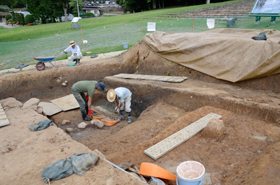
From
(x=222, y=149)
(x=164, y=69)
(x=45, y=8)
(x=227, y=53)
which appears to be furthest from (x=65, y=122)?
(x=45, y=8)

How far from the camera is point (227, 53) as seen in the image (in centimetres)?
592

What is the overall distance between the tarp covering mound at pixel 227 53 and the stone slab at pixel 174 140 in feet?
7.36

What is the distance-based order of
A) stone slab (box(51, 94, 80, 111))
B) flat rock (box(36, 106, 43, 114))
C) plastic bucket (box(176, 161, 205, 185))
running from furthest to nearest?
stone slab (box(51, 94, 80, 111)), flat rock (box(36, 106, 43, 114)), plastic bucket (box(176, 161, 205, 185))

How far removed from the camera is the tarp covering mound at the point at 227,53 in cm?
514

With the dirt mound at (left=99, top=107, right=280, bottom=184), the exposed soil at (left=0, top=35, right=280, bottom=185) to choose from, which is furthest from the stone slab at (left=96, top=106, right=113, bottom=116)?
the dirt mound at (left=99, top=107, right=280, bottom=184)

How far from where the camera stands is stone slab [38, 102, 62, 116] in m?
6.91

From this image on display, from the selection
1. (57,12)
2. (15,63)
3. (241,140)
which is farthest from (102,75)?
(57,12)

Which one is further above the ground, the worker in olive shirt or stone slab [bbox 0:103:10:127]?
the worker in olive shirt

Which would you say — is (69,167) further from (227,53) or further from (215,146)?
(227,53)

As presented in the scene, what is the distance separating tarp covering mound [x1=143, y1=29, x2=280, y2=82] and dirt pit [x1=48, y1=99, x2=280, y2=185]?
1589mm

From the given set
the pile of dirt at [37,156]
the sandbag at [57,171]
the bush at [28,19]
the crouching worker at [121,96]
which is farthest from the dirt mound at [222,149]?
the bush at [28,19]

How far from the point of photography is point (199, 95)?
18.1 feet

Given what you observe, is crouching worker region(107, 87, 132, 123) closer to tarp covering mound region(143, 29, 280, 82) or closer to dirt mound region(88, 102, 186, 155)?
dirt mound region(88, 102, 186, 155)

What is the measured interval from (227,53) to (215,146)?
3.44 meters
